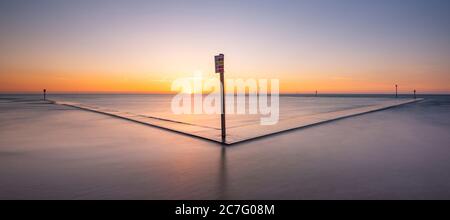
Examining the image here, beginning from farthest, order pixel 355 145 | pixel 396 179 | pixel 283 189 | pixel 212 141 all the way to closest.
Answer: pixel 212 141 → pixel 355 145 → pixel 396 179 → pixel 283 189

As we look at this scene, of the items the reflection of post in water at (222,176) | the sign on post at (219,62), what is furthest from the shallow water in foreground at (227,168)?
the sign on post at (219,62)

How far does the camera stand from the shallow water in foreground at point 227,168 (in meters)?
4.55

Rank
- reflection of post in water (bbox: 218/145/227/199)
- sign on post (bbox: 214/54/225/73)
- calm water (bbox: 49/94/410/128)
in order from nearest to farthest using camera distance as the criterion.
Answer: reflection of post in water (bbox: 218/145/227/199)
sign on post (bbox: 214/54/225/73)
calm water (bbox: 49/94/410/128)

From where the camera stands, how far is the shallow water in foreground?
4.55 metres

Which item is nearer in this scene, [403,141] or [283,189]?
[283,189]

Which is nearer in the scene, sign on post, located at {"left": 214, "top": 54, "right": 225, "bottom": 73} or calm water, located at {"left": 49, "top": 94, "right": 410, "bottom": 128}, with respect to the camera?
sign on post, located at {"left": 214, "top": 54, "right": 225, "bottom": 73}

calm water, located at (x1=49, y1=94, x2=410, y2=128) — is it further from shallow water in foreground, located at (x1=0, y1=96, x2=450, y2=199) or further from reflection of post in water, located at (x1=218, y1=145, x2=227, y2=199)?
reflection of post in water, located at (x1=218, y1=145, x2=227, y2=199)

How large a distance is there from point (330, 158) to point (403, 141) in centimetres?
430

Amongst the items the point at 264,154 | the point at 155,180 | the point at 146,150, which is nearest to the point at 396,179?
the point at 264,154

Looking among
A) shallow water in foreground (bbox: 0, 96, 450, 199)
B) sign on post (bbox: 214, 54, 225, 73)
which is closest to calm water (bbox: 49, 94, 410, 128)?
sign on post (bbox: 214, 54, 225, 73)

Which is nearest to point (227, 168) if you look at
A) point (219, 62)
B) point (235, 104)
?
point (219, 62)

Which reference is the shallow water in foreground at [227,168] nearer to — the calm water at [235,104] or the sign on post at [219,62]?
the sign on post at [219,62]
